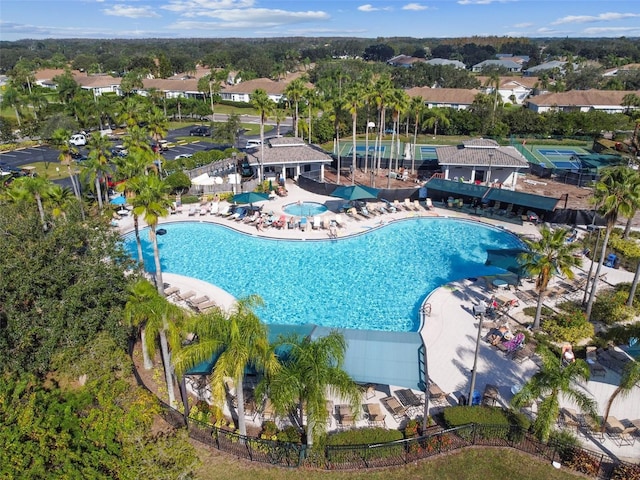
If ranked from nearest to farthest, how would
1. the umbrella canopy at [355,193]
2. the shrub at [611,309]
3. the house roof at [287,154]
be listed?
A: the shrub at [611,309] → the umbrella canopy at [355,193] → the house roof at [287,154]

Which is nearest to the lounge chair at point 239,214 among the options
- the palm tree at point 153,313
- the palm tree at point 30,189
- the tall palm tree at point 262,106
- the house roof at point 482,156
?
the tall palm tree at point 262,106

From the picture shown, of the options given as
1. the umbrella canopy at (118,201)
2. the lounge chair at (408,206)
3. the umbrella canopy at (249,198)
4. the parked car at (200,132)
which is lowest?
the lounge chair at (408,206)

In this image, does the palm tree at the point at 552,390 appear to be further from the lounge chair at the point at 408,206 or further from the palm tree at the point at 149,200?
the lounge chair at the point at 408,206

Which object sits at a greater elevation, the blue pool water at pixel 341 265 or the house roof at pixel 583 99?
the house roof at pixel 583 99

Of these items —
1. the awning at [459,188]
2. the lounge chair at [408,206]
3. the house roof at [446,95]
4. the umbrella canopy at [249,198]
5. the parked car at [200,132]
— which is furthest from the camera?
the house roof at [446,95]

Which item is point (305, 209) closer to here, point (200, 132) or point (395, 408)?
point (395, 408)

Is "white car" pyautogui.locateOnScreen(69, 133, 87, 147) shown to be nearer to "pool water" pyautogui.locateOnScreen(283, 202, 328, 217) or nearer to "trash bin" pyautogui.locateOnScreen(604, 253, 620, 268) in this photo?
"pool water" pyautogui.locateOnScreen(283, 202, 328, 217)
